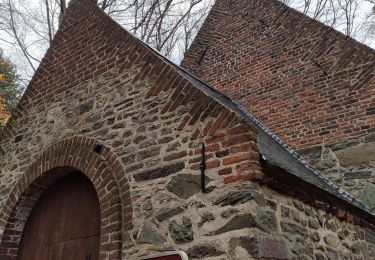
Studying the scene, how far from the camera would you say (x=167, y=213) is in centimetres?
406

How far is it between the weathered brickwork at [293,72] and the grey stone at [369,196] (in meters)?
0.10

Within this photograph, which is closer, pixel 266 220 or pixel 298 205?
pixel 266 220

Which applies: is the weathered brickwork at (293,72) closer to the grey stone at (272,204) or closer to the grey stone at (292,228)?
the grey stone at (292,228)

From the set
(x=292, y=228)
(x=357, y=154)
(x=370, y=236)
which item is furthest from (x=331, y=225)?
(x=357, y=154)

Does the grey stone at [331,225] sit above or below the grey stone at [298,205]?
below

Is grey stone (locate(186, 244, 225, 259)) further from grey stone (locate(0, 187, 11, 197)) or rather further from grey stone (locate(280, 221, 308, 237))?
grey stone (locate(0, 187, 11, 197))

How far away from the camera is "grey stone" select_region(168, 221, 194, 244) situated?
3814 millimetres

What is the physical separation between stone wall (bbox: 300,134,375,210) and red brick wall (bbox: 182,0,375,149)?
20 centimetres

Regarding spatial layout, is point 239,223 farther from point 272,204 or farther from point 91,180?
point 91,180

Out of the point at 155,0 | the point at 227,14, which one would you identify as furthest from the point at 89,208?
the point at 155,0

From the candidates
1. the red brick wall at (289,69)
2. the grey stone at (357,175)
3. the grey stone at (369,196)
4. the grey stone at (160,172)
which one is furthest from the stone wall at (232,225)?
the red brick wall at (289,69)

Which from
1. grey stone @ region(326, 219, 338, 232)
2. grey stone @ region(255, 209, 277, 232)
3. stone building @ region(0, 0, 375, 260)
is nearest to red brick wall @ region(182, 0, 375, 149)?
stone building @ region(0, 0, 375, 260)

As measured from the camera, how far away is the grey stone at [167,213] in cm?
400

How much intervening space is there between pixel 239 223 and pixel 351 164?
484 centimetres
